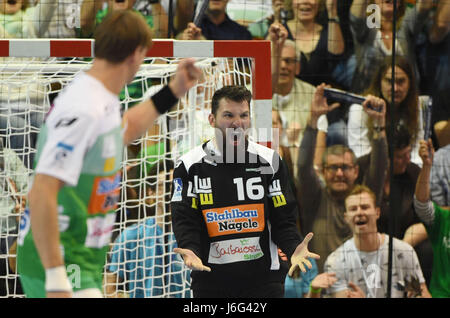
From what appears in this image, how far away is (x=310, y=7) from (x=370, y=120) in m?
1.18

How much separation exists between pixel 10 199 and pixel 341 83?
119 inches

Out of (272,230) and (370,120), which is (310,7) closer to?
(370,120)

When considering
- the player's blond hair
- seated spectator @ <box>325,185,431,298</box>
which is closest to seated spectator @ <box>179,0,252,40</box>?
seated spectator @ <box>325,185,431,298</box>

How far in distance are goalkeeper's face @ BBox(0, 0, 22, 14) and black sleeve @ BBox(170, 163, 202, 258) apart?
3.34 m

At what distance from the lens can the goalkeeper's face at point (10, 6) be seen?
6.48 meters

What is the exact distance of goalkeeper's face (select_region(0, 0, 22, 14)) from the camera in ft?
21.2

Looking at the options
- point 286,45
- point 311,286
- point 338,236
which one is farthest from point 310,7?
point 311,286

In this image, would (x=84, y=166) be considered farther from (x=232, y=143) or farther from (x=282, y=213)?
(x=282, y=213)

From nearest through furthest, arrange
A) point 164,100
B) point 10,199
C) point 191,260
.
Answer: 1. point 164,100
2. point 191,260
3. point 10,199

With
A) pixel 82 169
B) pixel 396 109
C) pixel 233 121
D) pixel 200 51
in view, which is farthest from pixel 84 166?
pixel 396 109

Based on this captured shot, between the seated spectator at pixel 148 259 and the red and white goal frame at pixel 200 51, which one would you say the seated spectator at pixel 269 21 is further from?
the red and white goal frame at pixel 200 51

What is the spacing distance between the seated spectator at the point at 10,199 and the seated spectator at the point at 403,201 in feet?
9.49

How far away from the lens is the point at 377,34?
642 cm

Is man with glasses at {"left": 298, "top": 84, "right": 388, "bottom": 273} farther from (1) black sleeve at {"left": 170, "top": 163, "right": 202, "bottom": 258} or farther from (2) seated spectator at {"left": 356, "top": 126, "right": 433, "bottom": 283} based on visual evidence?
(1) black sleeve at {"left": 170, "top": 163, "right": 202, "bottom": 258}
